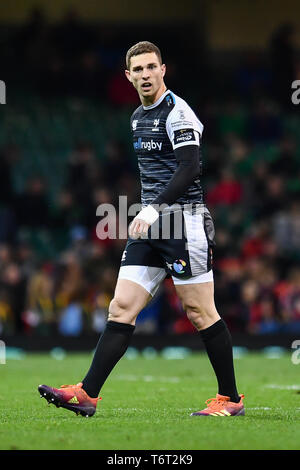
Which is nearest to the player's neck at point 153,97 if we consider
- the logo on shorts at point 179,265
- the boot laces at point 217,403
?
the logo on shorts at point 179,265

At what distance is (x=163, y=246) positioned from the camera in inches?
257

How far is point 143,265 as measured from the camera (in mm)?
6562

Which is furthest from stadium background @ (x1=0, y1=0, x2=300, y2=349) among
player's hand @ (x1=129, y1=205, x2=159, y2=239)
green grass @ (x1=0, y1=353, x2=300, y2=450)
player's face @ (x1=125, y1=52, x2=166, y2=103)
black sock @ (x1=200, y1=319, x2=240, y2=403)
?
player's hand @ (x1=129, y1=205, x2=159, y2=239)

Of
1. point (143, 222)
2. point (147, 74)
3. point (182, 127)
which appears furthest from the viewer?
point (147, 74)

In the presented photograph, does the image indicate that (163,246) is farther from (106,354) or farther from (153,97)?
(153,97)

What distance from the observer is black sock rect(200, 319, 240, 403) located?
6.63 metres

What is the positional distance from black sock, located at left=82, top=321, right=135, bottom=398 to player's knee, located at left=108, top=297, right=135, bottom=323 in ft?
0.11

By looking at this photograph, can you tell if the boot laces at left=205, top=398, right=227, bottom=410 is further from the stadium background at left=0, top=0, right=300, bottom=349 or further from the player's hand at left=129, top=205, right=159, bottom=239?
the stadium background at left=0, top=0, right=300, bottom=349

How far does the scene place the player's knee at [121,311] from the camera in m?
6.50

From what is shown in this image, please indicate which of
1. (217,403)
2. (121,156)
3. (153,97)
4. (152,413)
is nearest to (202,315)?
(217,403)

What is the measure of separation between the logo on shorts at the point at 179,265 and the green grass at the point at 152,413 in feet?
3.02

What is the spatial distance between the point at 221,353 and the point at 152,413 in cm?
63
